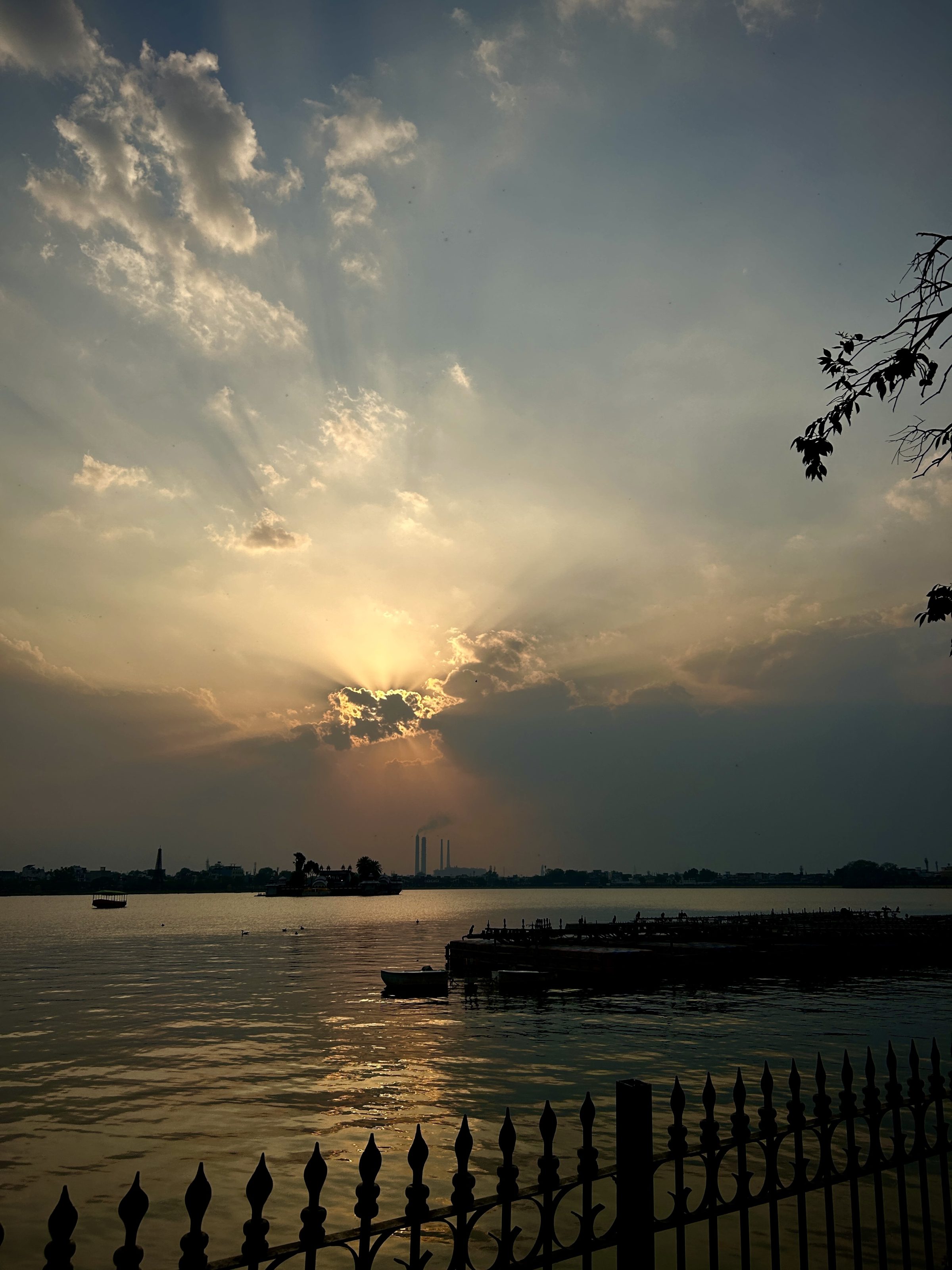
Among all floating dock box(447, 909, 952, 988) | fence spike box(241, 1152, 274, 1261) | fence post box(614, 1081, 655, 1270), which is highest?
fence spike box(241, 1152, 274, 1261)

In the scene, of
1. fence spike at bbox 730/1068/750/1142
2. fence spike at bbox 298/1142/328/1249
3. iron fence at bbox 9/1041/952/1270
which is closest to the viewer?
iron fence at bbox 9/1041/952/1270

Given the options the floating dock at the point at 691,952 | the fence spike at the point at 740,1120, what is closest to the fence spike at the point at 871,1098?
the fence spike at the point at 740,1120

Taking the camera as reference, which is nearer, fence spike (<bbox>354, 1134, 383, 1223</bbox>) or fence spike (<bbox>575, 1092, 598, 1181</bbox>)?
fence spike (<bbox>354, 1134, 383, 1223</bbox>)

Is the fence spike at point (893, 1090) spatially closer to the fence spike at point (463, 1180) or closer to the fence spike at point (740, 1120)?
the fence spike at point (740, 1120)

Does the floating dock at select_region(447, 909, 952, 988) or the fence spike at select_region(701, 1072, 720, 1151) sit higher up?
the fence spike at select_region(701, 1072, 720, 1151)

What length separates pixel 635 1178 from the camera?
5.77 m

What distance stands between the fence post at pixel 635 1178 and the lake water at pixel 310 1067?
13953 millimetres

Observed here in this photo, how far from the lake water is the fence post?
14.0m

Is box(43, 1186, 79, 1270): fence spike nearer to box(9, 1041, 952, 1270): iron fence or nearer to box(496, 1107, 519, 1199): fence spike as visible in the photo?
box(9, 1041, 952, 1270): iron fence

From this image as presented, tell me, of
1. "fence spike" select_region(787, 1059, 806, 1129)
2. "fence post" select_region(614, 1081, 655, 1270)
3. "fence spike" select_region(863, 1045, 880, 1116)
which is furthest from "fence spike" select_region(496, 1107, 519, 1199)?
"fence spike" select_region(863, 1045, 880, 1116)

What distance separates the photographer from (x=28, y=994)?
5625 cm

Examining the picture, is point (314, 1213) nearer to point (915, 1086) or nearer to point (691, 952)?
point (915, 1086)

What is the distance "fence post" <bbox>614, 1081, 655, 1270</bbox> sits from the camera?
18.7 feet

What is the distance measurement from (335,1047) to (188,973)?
39.7 m
